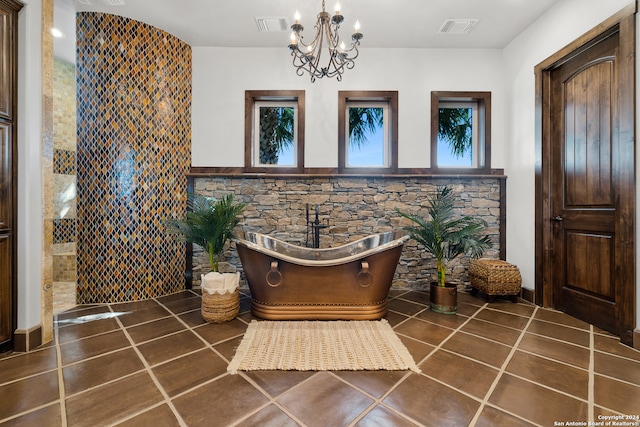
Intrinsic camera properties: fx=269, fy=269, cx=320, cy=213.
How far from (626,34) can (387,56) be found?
6.43 ft

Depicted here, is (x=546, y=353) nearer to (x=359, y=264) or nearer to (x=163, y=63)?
(x=359, y=264)

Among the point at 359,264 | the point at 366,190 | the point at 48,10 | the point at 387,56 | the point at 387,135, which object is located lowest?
the point at 359,264

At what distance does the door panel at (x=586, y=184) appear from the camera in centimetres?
208

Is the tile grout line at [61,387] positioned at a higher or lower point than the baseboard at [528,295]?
lower

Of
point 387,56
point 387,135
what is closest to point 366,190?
point 387,135

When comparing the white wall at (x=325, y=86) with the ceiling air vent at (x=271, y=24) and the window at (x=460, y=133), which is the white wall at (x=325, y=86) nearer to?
the window at (x=460, y=133)

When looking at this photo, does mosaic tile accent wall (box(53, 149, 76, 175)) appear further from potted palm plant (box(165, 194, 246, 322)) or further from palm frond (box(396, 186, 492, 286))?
palm frond (box(396, 186, 492, 286))

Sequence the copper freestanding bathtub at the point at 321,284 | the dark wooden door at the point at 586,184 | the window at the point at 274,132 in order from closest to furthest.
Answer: the dark wooden door at the point at 586,184 → the copper freestanding bathtub at the point at 321,284 → the window at the point at 274,132

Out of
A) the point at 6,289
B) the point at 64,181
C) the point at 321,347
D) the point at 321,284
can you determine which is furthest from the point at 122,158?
the point at 321,347

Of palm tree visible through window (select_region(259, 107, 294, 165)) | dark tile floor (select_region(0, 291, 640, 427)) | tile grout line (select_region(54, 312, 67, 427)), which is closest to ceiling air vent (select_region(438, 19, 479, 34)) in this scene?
palm tree visible through window (select_region(259, 107, 294, 165))

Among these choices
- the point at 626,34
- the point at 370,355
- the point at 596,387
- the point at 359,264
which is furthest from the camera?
the point at 359,264

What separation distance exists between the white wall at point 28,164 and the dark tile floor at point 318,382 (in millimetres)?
390

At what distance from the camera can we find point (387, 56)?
3.17 metres

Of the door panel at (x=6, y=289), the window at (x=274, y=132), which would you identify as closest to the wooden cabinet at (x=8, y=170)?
the door panel at (x=6, y=289)
